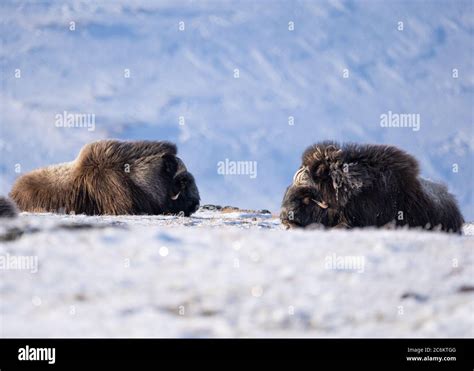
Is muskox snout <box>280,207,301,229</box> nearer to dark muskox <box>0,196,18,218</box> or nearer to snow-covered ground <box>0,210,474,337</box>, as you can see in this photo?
snow-covered ground <box>0,210,474,337</box>

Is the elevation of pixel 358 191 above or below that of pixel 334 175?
below

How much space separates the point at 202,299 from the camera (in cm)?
479

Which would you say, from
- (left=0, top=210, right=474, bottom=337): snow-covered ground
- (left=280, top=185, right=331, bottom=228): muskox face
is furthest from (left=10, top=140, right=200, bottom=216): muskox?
(left=0, top=210, right=474, bottom=337): snow-covered ground

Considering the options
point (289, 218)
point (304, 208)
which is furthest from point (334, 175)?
point (289, 218)

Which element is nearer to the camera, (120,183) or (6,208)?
(6,208)

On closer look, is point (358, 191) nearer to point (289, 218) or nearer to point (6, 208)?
point (289, 218)

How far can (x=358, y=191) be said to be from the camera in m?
8.44

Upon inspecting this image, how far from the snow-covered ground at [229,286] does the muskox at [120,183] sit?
6936mm

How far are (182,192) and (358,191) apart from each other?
5645 millimetres

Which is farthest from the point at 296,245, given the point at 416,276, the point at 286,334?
the point at 286,334

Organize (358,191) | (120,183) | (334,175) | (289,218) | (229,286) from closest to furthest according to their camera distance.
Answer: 1. (229,286)
2. (358,191)
3. (334,175)
4. (289,218)
5. (120,183)

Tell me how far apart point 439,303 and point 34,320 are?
246 centimetres
